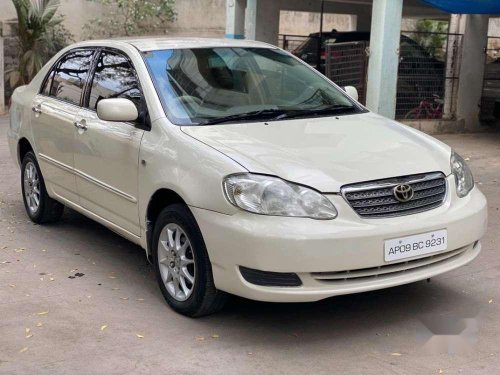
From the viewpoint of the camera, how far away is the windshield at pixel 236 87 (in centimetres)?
491

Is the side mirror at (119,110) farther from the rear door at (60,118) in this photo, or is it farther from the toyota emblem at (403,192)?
the toyota emblem at (403,192)

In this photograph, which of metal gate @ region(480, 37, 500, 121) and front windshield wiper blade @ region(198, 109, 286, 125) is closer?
front windshield wiper blade @ region(198, 109, 286, 125)

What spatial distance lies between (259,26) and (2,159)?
19.4 feet

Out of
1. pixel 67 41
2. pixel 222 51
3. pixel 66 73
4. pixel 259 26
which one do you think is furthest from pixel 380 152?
pixel 67 41

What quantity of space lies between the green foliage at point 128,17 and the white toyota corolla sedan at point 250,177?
11012mm

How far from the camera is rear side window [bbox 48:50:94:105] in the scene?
5918 millimetres

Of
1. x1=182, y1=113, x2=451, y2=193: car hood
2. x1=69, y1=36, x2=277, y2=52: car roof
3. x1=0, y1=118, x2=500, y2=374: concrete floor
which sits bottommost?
x1=0, y1=118, x2=500, y2=374: concrete floor

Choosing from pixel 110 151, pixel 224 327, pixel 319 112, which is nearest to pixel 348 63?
pixel 319 112

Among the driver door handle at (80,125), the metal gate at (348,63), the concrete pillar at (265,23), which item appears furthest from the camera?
the concrete pillar at (265,23)

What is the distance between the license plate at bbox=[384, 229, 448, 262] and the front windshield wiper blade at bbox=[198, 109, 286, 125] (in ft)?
4.42

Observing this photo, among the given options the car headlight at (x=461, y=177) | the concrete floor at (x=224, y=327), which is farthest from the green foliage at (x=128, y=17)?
the car headlight at (x=461, y=177)

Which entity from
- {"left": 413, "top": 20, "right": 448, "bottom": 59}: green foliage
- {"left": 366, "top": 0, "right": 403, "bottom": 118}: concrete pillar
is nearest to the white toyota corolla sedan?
{"left": 366, "top": 0, "right": 403, "bottom": 118}: concrete pillar

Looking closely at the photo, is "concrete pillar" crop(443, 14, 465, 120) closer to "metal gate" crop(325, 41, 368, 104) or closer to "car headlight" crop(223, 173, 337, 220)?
"metal gate" crop(325, 41, 368, 104)

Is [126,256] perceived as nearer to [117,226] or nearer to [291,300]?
[117,226]
